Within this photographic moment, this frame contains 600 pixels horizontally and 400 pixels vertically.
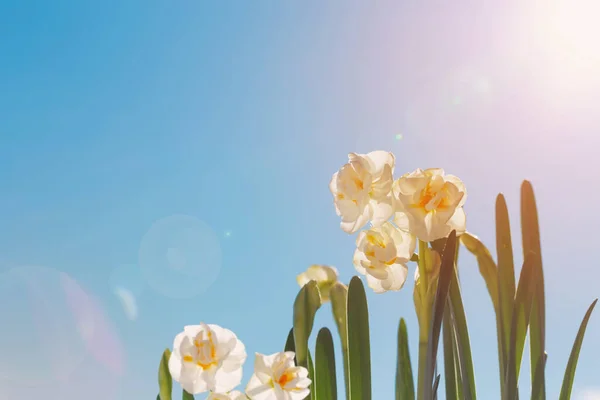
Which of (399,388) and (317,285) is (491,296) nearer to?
(399,388)

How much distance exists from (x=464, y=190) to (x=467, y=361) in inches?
25.5

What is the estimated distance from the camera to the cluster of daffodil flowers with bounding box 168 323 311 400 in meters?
1.82

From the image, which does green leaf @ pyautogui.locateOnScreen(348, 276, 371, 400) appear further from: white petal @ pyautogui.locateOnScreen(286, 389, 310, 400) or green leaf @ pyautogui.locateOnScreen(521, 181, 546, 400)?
green leaf @ pyautogui.locateOnScreen(521, 181, 546, 400)

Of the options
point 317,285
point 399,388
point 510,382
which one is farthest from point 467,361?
point 317,285

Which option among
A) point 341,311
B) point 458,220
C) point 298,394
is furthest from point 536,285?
point 298,394

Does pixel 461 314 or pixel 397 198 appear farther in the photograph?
pixel 461 314

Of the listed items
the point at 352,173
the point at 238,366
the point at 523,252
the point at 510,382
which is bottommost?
the point at 510,382

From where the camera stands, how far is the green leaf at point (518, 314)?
197 cm

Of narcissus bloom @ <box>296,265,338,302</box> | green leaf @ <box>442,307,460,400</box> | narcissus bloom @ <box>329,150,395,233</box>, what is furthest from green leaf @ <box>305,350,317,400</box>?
narcissus bloom @ <box>329,150,395,233</box>

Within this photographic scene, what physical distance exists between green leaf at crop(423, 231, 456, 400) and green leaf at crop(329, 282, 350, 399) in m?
0.38

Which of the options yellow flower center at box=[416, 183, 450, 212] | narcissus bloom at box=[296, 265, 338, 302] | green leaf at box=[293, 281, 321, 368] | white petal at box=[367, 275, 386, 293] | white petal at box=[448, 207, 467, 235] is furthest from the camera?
narcissus bloom at box=[296, 265, 338, 302]

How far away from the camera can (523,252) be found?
219cm

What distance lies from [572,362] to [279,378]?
3.66 ft

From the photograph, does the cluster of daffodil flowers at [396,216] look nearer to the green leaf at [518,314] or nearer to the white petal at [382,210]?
the white petal at [382,210]
